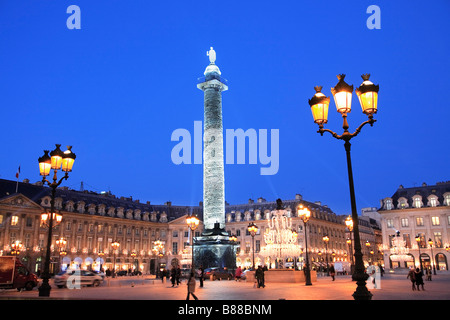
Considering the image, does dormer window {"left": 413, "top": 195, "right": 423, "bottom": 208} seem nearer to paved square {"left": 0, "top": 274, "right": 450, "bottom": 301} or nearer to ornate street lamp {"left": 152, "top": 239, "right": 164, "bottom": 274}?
ornate street lamp {"left": 152, "top": 239, "right": 164, "bottom": 274}

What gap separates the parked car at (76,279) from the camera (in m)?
24.0

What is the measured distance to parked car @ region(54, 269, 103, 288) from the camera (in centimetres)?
2403

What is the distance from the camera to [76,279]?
2530 centimetres

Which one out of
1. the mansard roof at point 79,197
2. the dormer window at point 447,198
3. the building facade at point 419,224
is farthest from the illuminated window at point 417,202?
the mansard roof at point 79,197

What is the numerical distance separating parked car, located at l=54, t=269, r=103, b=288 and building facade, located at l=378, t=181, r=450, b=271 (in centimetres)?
3797

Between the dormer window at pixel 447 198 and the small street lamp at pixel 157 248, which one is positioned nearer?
the dormer window at pixel 447 198

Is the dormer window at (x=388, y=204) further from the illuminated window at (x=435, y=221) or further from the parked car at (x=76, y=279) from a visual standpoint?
the parked car at (x=76, y=279)

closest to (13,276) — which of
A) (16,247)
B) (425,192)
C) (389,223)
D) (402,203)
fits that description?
(16,247)

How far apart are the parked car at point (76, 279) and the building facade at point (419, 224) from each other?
3797 cm

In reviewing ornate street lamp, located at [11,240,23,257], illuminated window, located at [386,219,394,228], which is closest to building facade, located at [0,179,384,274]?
ornate street lamp, located at [11,240,23,257]

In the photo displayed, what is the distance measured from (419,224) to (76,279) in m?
46.1
